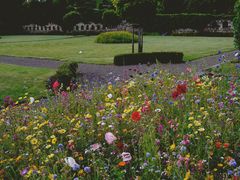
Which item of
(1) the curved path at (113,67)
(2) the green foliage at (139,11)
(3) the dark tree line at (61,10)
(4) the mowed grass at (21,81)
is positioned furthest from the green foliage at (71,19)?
(4) the mowed grass at (21,81)

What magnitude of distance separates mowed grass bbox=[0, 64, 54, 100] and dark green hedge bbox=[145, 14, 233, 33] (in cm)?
2472

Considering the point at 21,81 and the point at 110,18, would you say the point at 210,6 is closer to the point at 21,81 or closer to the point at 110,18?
the point at 110,18

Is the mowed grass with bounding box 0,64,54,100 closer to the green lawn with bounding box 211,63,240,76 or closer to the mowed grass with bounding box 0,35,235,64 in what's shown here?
the mowed grass with bounding box 0,35,235,64

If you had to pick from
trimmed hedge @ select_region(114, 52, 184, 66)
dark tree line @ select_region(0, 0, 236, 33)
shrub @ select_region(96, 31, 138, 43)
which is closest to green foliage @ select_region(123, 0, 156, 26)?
trimmed hedge @ select_region(114, 52, 184, 66)

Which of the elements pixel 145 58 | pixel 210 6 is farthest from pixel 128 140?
pixel 210 6

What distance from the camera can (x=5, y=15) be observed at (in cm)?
4297

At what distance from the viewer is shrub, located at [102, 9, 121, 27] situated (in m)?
38.2

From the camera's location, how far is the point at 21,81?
11680 mm

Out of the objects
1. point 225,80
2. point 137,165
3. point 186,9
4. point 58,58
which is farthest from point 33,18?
point 137,165

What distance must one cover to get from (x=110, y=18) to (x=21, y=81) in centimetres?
2756

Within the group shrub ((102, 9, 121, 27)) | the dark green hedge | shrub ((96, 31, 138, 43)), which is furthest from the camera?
shrub ((102, 9, 121, 27))

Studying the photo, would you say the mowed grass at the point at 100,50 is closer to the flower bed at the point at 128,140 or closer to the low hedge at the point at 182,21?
the low hedge at the point at 182,21

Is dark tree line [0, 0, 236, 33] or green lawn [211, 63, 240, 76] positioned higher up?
dark tree line [0, 0, 236, 33]

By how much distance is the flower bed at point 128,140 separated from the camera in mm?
Result: 3484
